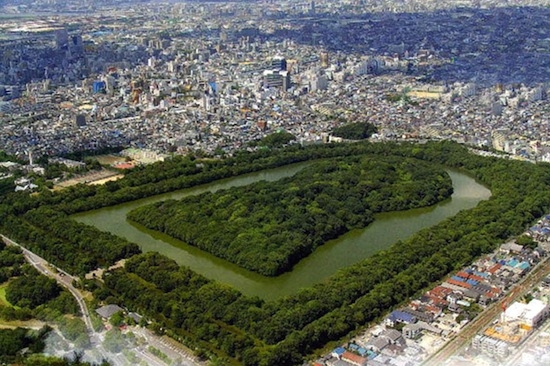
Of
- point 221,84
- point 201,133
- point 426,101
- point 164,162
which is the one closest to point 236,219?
point 164,162

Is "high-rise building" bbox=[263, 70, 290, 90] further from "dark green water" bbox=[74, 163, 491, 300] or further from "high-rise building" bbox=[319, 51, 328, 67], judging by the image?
"dark green water" bbox=[74, 163, 491, 300]

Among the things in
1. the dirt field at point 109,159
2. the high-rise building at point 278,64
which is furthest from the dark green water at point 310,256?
the high-rise building at point 278,64

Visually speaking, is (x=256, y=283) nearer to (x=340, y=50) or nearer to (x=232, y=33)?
(x=340, y=50)

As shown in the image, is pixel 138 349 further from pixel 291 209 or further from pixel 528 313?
pixel 291 209

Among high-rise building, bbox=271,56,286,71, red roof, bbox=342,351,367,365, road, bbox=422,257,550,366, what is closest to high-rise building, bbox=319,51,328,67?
high-rise building, bbox=271,56,286,71

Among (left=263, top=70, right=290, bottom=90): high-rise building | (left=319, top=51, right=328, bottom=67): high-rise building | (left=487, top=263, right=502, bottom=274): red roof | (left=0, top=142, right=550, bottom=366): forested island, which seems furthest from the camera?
(left=319, top=51, right=328, bottom=67): high-rise building
